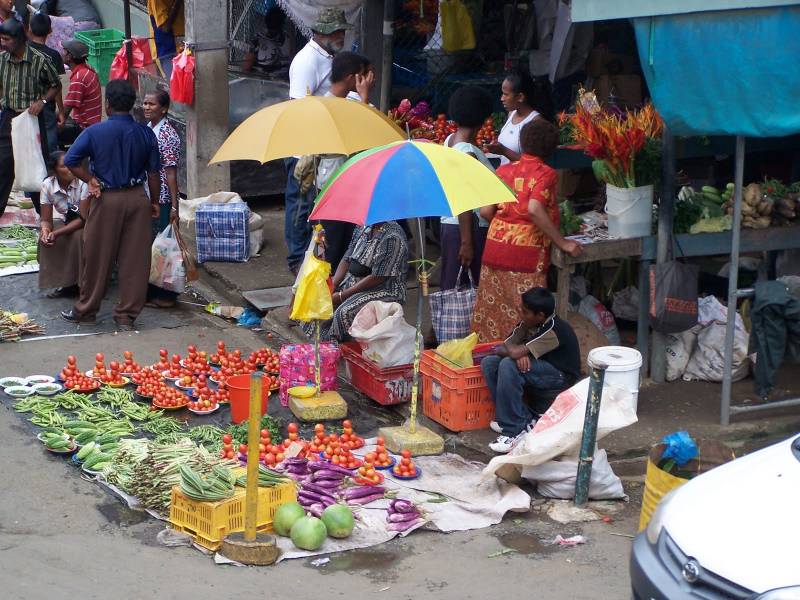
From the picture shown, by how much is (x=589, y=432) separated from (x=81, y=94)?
8.58 m

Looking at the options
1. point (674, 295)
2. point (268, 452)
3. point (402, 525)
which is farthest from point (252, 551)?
point (674, 295)

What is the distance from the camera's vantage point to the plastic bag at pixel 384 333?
7898mm

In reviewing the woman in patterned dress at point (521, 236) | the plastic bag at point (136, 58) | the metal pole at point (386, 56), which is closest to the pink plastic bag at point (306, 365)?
the woman in patterned dress at point (521, 236)

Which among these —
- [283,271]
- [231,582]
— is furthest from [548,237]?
[283,271]

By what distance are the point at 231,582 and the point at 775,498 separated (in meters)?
2.64

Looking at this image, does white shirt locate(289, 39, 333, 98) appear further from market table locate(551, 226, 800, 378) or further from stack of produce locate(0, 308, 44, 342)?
market table locate(551, 226, 800, 378)

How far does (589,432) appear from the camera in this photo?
256 inches

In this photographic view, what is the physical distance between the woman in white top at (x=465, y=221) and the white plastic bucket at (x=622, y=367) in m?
1.43

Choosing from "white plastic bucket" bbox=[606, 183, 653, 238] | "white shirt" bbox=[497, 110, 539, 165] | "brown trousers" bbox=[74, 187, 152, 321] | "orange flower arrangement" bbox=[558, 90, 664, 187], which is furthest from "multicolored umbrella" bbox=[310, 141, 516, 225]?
"brown trousers" bbox=[74, 187, 152, 321]

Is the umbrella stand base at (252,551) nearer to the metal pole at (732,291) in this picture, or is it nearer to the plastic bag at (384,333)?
the plastic bag at (384,333)

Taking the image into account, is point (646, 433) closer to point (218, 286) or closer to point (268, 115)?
point (268, 115)

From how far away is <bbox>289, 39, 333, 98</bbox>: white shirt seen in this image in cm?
991

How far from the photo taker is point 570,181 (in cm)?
1015

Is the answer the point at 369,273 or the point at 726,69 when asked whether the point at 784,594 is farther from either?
the point at 369,273
